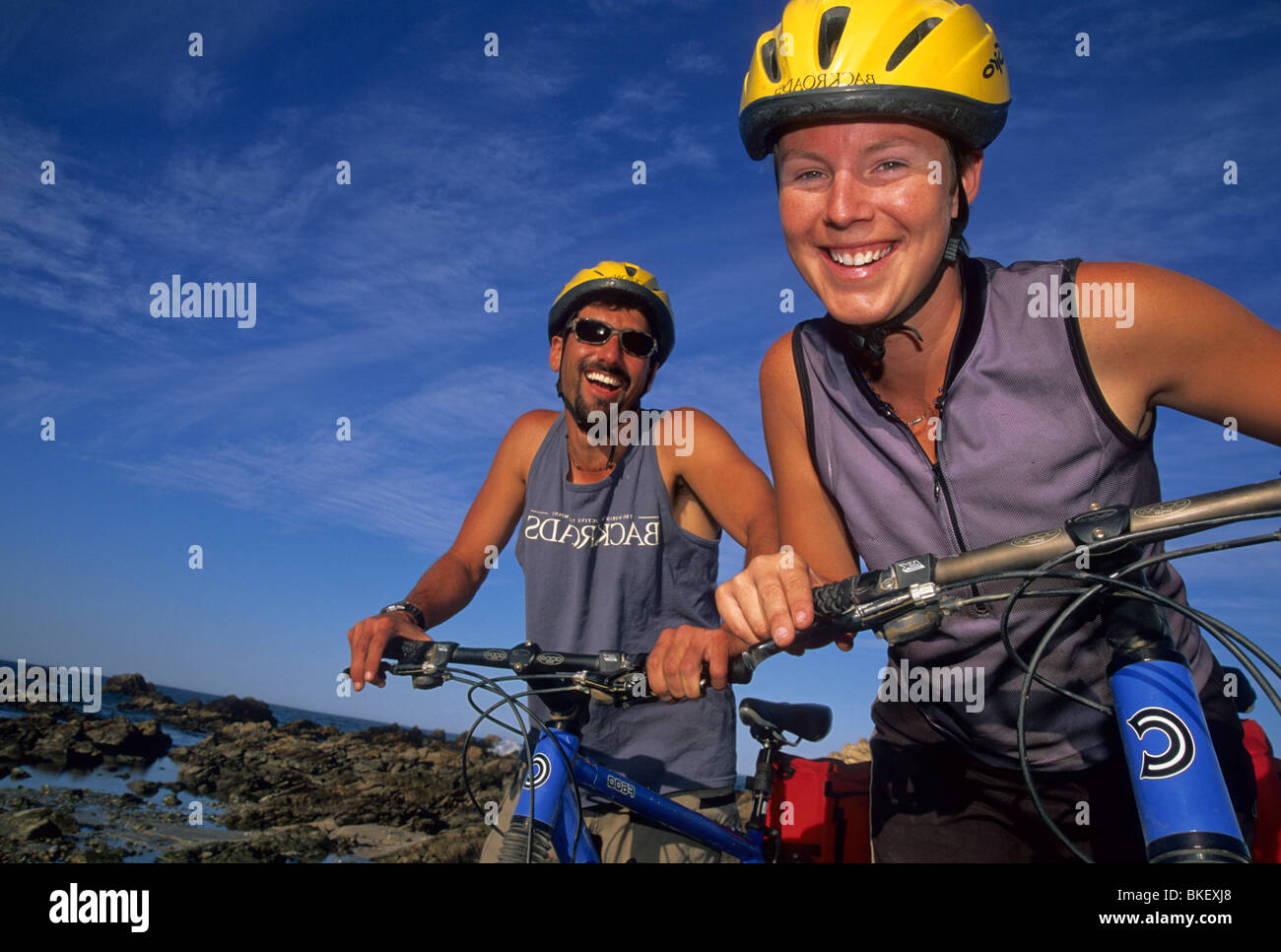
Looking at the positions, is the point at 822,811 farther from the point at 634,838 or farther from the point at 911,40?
the point at 911,40

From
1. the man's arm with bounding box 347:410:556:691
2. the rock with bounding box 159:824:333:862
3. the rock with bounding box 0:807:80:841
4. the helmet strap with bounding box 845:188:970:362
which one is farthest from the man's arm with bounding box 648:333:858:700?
the rock with bounding box 0:807:80:841

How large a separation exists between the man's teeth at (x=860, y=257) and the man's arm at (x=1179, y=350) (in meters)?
0.65

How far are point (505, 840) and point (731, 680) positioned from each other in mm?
1298

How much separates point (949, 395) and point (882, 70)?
4.11 ft

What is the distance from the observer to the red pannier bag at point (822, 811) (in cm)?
457

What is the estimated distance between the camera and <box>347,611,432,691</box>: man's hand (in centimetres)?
326

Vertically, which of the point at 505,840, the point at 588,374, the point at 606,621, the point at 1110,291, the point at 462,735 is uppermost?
the point at 588,374

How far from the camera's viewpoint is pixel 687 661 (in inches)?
102

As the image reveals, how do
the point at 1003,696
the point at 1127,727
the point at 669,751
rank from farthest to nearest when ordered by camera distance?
the point at 669,751 < the point at 1003,696 < the point at 1127,727

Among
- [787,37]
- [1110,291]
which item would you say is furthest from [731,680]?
[787,37]

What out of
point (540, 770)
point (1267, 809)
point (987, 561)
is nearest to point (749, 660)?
point (987, 561)

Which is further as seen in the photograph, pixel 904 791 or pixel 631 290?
pixel 631 290
